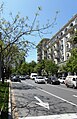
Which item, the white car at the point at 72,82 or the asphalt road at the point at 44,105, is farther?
the white car at the point at 72,82

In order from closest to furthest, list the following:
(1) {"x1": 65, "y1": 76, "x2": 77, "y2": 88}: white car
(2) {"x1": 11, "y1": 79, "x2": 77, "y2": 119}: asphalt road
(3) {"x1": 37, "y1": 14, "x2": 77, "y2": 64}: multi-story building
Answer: (2) {"x1": 11, "y1": 79, "x2": 77, "y2": 119}: asphalt road
(1) {"x1": 65, "y1": 76, "x2": 77, "y2": 88}: white car
(3) {"x1": 37, "y1": 14, "x2": 77, "y2": 64}: multi-story building

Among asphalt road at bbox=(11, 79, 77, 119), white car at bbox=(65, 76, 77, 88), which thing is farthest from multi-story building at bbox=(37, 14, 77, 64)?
asphalt road at bbox=(11, 79, 77, 119)

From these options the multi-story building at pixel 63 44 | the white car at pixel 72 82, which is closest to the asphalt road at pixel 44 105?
the white car at pixel 72 82

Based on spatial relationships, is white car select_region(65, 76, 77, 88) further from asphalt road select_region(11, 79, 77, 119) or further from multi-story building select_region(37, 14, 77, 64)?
multi-story building select_region(37, 14, 77, 64)

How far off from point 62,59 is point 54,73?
19.0ft

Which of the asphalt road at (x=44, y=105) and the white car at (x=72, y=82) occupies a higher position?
the white car at (x=72, y=82)

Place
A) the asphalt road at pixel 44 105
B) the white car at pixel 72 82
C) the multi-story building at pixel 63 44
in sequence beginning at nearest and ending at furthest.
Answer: the asphalt road at pixel 44 105 → the white car at pixel 72 82 → the multi-story building at pixel 63 44

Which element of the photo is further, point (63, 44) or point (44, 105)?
point (63, 44)

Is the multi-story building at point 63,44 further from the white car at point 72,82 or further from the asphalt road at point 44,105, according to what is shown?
the asphalt road at point 44,105

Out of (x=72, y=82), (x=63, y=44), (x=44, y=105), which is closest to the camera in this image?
(x=44, y=105)

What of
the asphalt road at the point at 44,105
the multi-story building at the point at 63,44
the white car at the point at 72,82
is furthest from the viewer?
the multi-story building at the point at 63,44

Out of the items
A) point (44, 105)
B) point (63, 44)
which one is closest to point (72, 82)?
point (44, 105)

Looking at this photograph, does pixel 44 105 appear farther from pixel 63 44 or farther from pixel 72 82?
pixel 63 44

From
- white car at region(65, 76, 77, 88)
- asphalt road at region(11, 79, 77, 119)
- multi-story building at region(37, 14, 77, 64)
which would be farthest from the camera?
multi-story building at region(37, 14, 77, 64)
